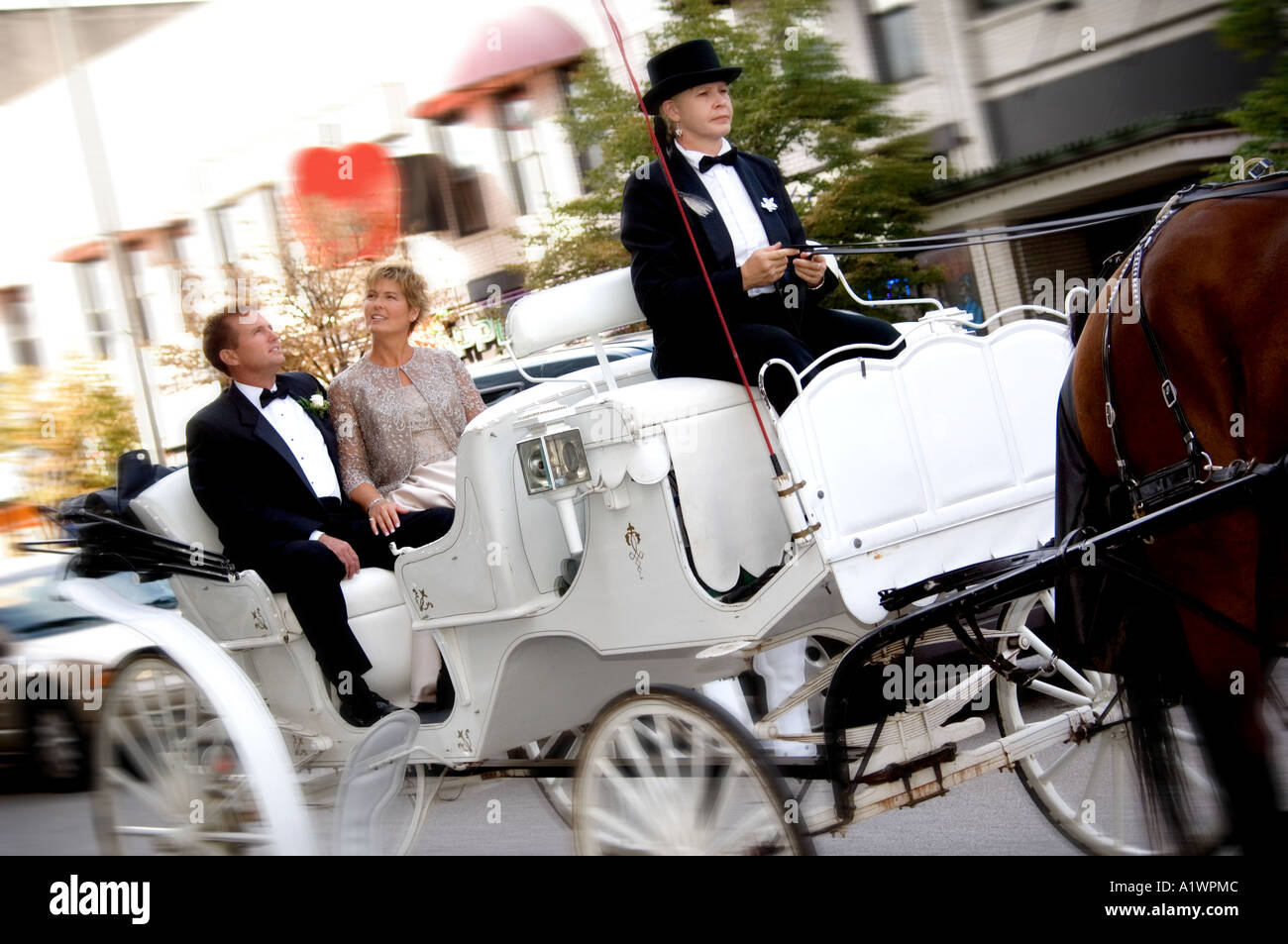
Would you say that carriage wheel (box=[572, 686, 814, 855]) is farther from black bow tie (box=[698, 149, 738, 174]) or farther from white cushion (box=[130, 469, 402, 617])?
black bow tie (box=[698, 149, 738, 174])

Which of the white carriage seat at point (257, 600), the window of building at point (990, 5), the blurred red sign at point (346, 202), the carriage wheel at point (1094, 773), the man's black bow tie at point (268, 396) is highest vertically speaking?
the blurred red sign at point (346, 202)

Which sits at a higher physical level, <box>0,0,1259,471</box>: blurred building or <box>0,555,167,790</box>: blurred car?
<box>0,0,1259,471</box>: blurred building

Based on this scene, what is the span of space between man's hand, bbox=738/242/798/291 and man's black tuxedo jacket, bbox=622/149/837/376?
0.09 m

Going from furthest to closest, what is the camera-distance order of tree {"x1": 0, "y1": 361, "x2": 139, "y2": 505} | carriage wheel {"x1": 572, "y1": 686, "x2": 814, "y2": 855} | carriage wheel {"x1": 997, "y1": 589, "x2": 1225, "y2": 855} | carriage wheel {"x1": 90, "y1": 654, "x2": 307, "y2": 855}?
tree {"x1": 0, "y1": 361, "x2": 139, "y2": 505}
carriage wheel {"x1": 90, "y1": 654, "x2": 307, "y2": 855}
carriage wheel {"x1": 997, "y1": 589, "x2": 1225, "y2": 855}
carriage wheel {"x1": 572, "y1": 686, "x2": 814, "y2": 855}

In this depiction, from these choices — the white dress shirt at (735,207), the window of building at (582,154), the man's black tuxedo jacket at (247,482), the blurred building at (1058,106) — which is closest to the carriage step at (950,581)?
the blurred building at (1058,106)

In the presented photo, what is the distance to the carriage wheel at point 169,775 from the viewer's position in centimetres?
276

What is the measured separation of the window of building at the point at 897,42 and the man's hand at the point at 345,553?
169 cm

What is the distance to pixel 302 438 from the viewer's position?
3.31m

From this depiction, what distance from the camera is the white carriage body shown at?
238cm

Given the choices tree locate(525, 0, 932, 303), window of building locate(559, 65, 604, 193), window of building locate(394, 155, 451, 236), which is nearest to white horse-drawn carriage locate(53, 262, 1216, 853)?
tree locate(525, 0, 932, 303)

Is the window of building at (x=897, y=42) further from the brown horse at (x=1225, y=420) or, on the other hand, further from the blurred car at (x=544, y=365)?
the blurred car at (x=544, y=365)
